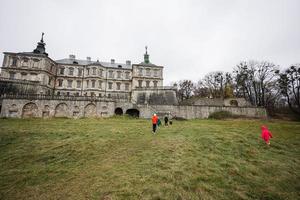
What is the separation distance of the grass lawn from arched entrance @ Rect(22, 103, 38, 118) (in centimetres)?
1717

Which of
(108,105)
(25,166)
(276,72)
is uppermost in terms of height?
(276,72)

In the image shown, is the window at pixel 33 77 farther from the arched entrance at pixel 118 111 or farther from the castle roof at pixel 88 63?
the arched entrance at pixel 118 111

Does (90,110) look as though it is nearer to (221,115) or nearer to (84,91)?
(84,91)

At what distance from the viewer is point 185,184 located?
5.76 metres

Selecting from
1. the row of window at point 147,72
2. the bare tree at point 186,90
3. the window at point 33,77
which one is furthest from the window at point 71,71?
the bare tree at point 186,90

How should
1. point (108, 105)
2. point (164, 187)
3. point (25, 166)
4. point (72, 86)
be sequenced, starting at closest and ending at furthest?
point (164, 187), point (25, 166), point (108, 105), point (72, 86)

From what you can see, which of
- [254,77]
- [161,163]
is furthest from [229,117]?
[161,163]

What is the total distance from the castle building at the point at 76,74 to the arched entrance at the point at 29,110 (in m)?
10.5

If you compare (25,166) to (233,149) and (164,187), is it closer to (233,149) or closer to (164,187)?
(164,187)

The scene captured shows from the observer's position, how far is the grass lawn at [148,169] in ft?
17.7

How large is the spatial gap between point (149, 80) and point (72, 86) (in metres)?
21.7

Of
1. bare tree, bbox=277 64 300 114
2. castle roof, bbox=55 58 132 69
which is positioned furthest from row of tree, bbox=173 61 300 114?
castle roof, bbox=55 58 132 69

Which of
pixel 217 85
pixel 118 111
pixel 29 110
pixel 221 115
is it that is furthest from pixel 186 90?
pixel 29 110

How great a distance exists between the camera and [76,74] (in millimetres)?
42781
